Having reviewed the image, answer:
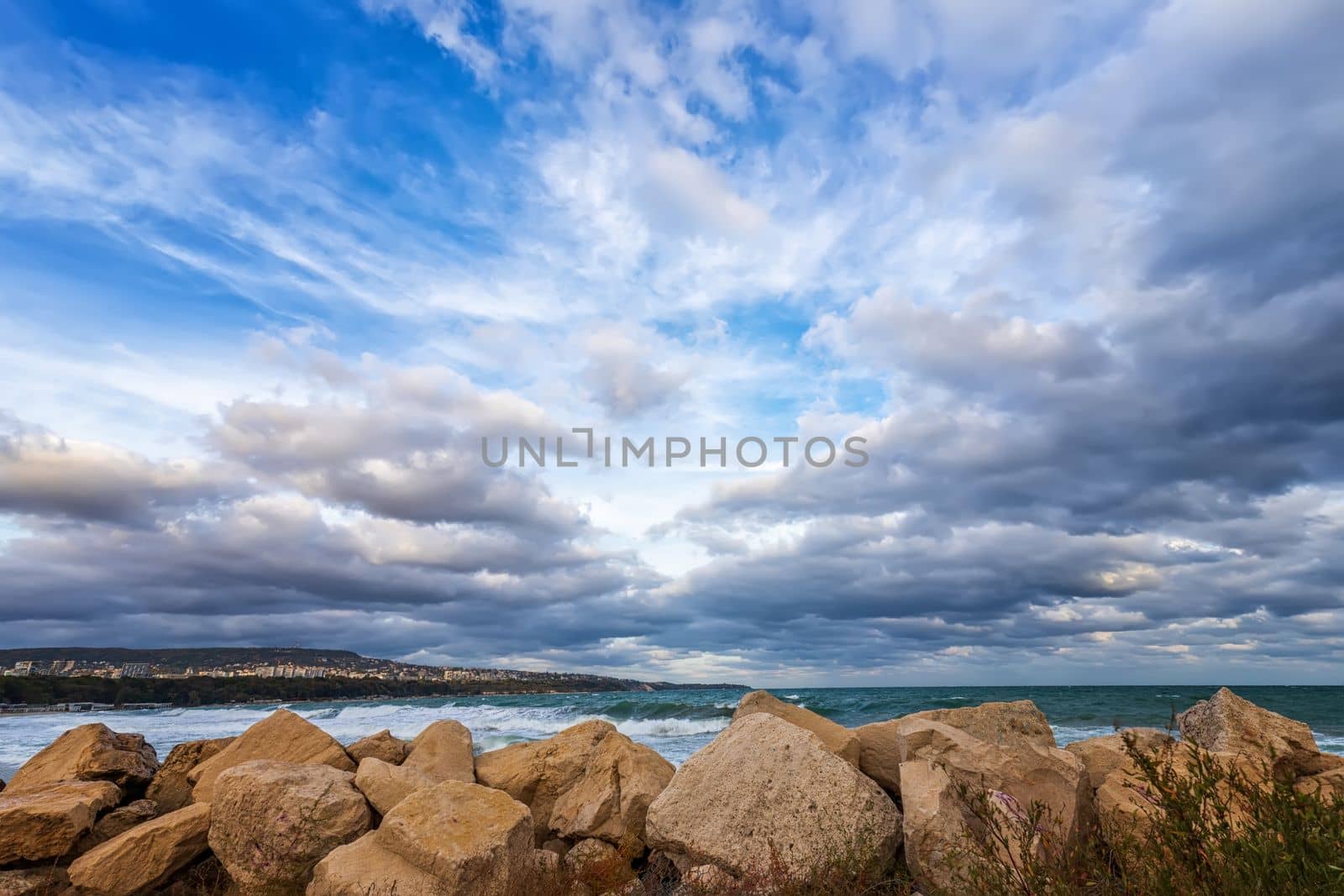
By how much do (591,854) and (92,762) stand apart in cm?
756

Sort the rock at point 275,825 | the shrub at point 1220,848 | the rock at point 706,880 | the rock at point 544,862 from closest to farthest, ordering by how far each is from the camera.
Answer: the shrub at point 1220,848 → the rock at point 706,880 → the rock at point 544,862 → the rock at point 275,825

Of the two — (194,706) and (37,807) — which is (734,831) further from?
(194,706)

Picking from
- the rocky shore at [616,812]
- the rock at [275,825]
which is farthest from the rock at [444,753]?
the rock at [275,825]

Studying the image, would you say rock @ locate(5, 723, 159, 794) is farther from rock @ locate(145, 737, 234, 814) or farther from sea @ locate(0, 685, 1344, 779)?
sea @ locate(0, 685, 1344, 779)

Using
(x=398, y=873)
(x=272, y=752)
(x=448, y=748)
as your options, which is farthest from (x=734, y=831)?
(x=272, y=752)

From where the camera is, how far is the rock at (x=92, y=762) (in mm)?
11708

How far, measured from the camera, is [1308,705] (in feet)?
169

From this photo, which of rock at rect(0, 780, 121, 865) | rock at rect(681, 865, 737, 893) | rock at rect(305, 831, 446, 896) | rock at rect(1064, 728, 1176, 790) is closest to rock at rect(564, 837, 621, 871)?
rock at rect(681, 865, 737, 893)

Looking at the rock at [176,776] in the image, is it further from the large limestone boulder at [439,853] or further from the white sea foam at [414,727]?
the white sea foam at [414,727]

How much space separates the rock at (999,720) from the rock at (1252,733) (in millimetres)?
1664

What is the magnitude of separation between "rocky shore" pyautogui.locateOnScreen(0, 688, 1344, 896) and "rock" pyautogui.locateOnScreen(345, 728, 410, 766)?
1.35m

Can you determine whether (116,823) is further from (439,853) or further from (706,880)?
(706,880)

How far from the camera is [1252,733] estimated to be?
398 inches

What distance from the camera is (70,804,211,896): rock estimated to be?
8.90m
